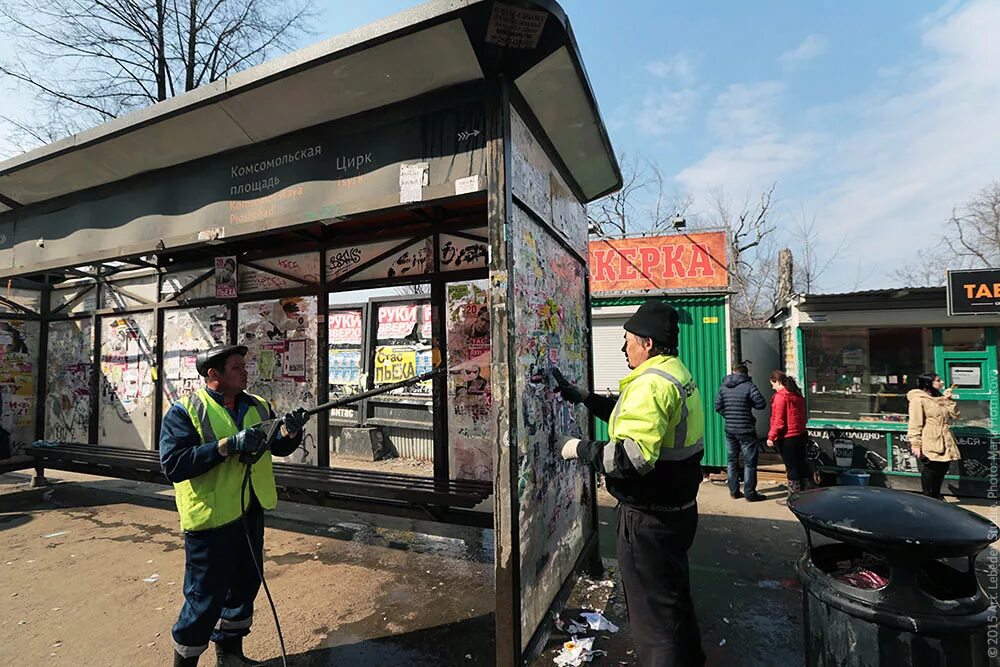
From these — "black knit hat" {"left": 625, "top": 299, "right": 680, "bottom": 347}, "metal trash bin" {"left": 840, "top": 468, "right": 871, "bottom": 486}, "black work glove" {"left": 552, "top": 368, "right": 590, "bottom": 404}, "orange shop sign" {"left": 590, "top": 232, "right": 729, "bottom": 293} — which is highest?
"orange shop sign" {"left": 590, "top": 232, "right": 729, "bottom": 293}

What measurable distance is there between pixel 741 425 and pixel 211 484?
20.4ft

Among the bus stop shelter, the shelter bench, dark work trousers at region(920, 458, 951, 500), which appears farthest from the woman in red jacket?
the shelter bench

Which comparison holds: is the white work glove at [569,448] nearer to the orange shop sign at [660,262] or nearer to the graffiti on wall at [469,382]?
the graffiti on wall at [469,382]

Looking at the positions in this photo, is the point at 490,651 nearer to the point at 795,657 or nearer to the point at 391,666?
the point at 391,666

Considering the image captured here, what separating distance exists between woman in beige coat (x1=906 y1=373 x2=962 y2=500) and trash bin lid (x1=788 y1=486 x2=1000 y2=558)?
470 centimetres

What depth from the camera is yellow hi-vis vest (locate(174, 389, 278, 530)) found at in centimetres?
261

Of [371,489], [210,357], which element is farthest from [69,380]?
[210,357]

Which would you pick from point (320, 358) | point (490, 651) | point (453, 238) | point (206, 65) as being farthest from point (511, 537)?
point (206, 65)

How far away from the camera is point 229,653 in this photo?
287 cm

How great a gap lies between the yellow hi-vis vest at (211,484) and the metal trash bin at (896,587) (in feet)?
10.0

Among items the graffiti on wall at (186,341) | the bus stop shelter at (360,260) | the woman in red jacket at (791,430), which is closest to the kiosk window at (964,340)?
the woman in red jacket at (791,430)

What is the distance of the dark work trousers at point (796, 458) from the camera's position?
6.48m

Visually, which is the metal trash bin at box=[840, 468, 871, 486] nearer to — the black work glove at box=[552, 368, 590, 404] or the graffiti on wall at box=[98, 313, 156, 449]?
the black work glove at box=[552, 368, 590, 404]

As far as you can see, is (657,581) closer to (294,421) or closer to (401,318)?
(294,421)
